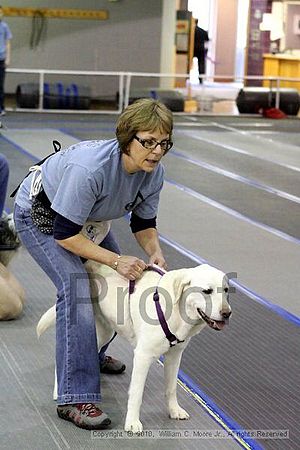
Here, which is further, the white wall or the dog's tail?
the white wall

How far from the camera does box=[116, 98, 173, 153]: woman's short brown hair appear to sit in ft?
12.4

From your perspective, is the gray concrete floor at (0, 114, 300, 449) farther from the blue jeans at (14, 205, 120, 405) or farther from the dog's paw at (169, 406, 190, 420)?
the blue jeans at (14, 205, 120, 405)

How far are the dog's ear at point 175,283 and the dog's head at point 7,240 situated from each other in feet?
5.95

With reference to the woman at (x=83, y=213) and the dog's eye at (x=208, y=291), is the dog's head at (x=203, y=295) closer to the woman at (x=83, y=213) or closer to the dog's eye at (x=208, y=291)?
the dog's eye at (x=208, y=291)

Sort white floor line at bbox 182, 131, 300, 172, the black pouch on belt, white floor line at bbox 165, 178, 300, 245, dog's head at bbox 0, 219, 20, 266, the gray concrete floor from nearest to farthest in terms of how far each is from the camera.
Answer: the black pouch on belt < the gray concrete floor < dog's head at bbox 0, 219, 20, 266 < white floor line at bbox 165, 178, 300, 245 < white floor line at bbox 182, 131, 300, 172

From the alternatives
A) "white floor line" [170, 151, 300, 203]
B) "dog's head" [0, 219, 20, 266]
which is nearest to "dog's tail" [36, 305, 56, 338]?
"dog's head" [0, 219, 20, 266]

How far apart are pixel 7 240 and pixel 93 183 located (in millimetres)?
1825

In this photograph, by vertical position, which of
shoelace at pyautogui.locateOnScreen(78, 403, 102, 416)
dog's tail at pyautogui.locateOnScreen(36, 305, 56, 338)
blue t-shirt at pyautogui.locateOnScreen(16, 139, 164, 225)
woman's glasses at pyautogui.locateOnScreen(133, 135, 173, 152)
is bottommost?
shoelace at pyautogui.locateOnScreen(78, 403, 102, 416)

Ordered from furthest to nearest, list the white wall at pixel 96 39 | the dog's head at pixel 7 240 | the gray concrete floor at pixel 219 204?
the white wall at pixel 96 39, the dog's head at pixel 7 240, the gray concrete floor at pixel 219 204

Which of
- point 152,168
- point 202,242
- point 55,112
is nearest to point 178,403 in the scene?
point 152,168

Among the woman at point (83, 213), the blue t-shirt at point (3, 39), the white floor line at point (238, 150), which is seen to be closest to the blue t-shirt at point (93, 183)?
the woman at point (83, 213)

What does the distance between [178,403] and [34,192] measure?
115 centimetres

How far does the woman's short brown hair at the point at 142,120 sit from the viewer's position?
12.4ft

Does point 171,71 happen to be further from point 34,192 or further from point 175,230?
point 34,192
